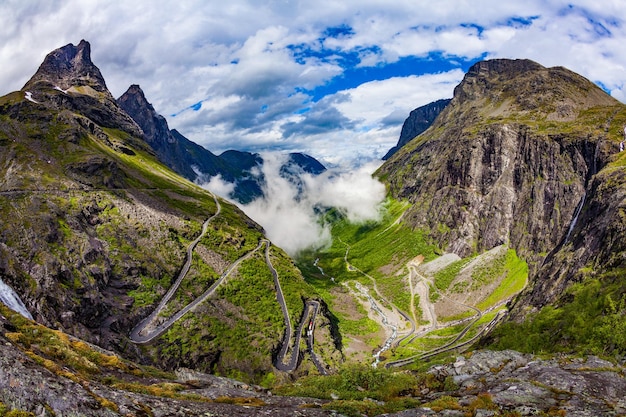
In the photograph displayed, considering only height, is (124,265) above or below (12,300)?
above

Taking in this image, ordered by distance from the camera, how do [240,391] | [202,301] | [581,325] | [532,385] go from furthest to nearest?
[202,301] → [581,325] → [240,391] → [532,385]

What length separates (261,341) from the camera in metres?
111

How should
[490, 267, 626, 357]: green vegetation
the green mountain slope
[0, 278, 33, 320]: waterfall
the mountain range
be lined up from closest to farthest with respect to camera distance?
the mountain range, [490, 267, 626, 357]: green vegetation, [0, 278, 33, 320]: waterfall, the green mountain slope

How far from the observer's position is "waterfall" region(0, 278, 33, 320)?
69.1 meters

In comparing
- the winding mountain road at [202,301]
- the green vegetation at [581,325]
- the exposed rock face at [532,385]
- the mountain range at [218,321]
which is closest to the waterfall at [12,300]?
the mountain range at [218,321]

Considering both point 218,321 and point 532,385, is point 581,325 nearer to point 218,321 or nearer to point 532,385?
point 532,385

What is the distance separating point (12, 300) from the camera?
72.2m

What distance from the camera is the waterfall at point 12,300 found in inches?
2720

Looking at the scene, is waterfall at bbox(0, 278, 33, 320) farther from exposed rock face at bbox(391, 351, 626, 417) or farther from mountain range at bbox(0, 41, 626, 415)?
exposed rock face at bbox(391, 351, 626, 417)

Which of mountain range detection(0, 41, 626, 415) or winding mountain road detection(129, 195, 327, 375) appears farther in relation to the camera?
winding mountain road detection(129, 195, 327, 375)

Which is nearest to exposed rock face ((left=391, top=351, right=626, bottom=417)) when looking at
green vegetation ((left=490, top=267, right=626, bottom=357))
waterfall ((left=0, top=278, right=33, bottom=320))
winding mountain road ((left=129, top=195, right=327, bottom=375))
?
green vegetation ((left=490, top=267, right=626, bottom=357))

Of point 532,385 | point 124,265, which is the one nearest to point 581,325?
point 532,385

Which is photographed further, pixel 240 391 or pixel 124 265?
pixel 124 265

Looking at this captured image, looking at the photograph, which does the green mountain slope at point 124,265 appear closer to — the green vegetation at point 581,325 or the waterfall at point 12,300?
the waterfall at point 12,300
